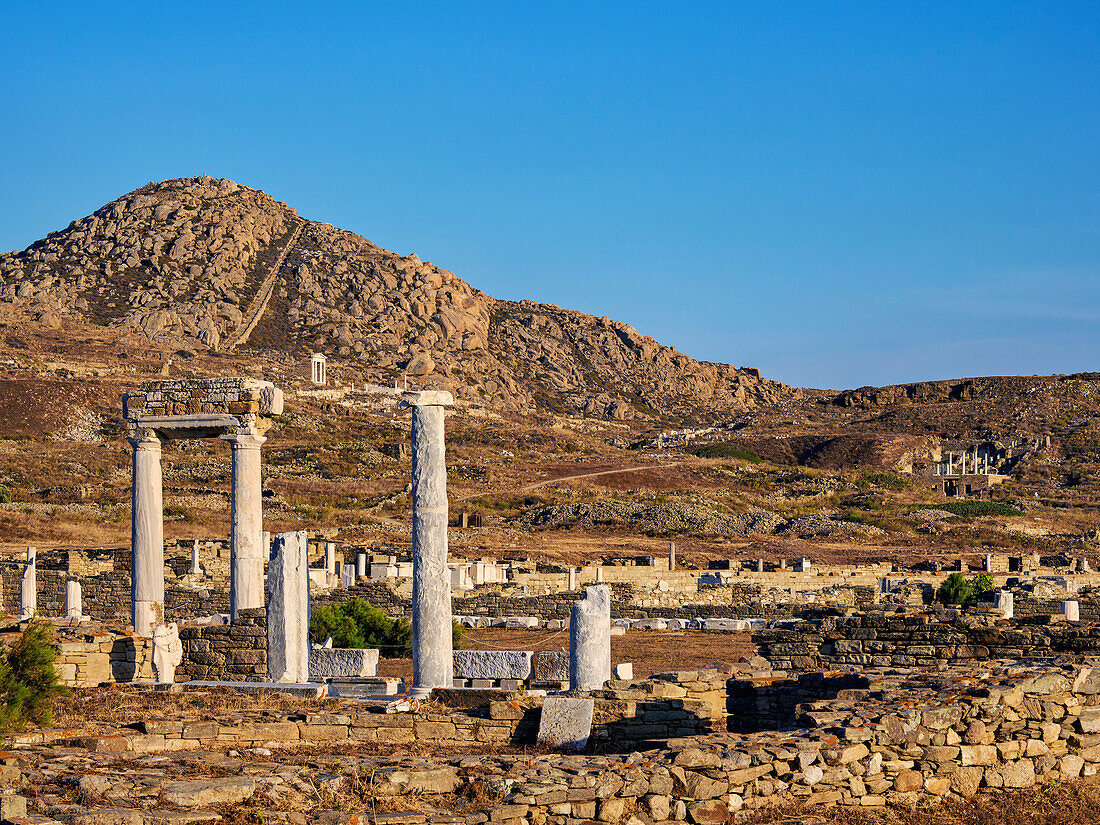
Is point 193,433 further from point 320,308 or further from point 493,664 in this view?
point 320,308

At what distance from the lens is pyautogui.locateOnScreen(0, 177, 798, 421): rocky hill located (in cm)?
10619

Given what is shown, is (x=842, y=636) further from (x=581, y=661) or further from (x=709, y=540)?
(x=709, y=540)

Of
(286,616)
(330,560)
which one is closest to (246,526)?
(286,616)

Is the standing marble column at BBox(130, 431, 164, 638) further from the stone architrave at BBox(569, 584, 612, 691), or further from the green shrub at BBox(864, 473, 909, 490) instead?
the green shrub at BBox(864, 473, 909, 490)

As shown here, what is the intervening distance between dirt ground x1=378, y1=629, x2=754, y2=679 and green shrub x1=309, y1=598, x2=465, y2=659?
51 centimetres

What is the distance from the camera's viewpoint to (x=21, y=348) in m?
82.7

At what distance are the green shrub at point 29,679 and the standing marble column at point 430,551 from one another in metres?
4.05

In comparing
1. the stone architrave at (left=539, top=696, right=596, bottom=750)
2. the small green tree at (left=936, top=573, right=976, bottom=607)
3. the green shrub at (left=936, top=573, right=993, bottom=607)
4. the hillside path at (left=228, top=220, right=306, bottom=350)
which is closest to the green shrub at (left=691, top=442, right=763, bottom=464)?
the hillside path at (left=228, top=220, right=306, bottom=350)

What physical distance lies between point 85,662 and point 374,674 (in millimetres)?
3708

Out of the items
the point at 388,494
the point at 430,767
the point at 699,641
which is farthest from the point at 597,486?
the point at 430,767

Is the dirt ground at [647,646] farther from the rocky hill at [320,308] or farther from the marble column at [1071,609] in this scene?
the rocky hill at [320,308]

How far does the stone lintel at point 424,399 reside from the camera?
14312 mm

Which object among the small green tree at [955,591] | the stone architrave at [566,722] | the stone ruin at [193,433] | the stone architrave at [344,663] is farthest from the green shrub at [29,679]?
the small green tree at [955,591]

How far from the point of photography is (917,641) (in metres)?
14.5
